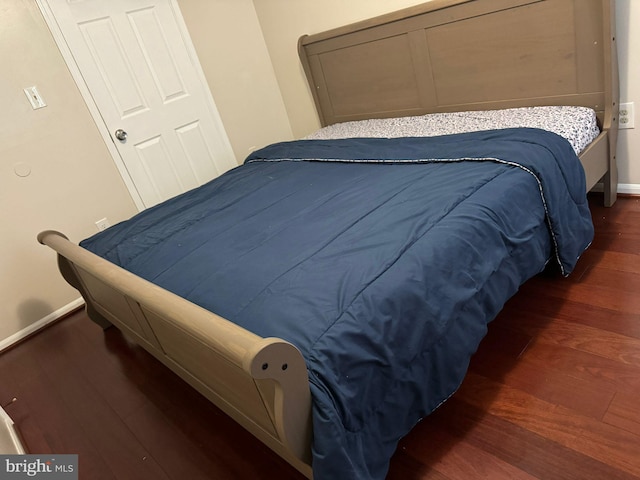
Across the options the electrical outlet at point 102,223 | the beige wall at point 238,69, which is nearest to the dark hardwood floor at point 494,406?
the electrical outlet at point 102,223

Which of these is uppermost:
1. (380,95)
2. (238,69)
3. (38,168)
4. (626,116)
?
(238,69)

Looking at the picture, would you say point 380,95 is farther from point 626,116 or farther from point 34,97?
point 34,97

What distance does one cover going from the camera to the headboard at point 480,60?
1.96 m

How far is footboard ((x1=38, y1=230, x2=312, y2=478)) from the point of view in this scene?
2.89ft

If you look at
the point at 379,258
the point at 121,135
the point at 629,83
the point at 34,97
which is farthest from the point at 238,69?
the point at 379,258

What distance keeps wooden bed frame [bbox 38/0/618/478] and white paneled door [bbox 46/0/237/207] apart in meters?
0.88

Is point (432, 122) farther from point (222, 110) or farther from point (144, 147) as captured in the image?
point (144, 147)

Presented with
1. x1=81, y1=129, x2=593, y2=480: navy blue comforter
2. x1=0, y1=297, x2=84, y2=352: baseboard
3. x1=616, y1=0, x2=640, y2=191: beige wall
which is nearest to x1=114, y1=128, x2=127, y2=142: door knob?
x1=81, y1=129, x2=593, y2=480: navy blue comforter

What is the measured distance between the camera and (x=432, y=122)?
96.9 inches

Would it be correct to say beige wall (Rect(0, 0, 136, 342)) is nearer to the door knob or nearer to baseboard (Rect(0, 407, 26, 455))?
the door knob

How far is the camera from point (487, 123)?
2.16 m

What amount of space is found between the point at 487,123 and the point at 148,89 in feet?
7.29

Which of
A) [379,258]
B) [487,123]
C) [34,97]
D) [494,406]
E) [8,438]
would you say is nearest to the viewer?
[379,258]

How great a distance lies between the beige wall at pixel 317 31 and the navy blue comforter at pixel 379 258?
2.20 ft
